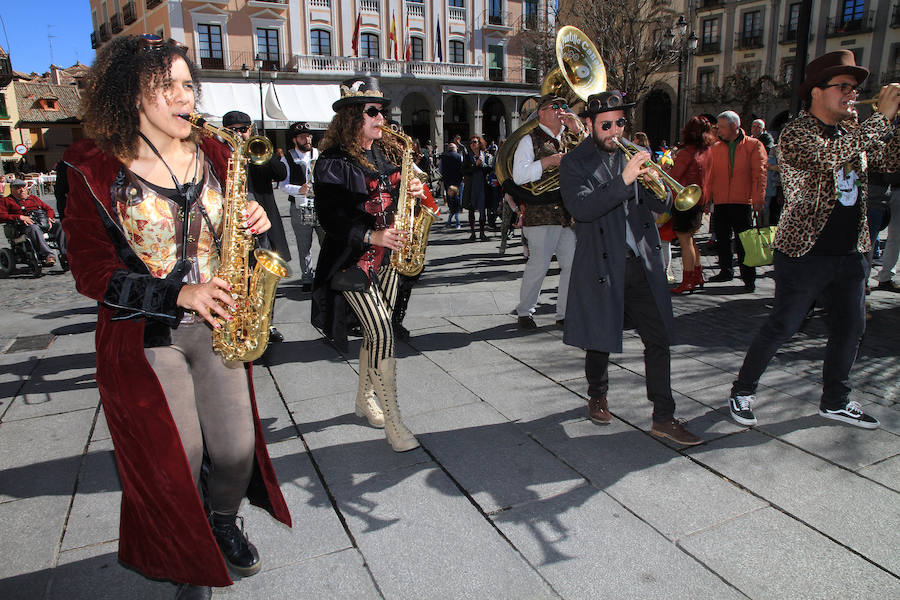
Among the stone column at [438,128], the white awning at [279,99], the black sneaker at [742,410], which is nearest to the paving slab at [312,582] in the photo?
the black sneaker at [742,410]

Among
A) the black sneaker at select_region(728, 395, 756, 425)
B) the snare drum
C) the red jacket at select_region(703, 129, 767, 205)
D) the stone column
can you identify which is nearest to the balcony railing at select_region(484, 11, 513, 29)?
the stone column

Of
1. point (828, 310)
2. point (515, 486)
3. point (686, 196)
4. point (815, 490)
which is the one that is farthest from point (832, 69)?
point (515, 486)

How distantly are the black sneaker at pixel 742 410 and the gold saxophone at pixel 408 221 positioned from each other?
A: 82.0 inches

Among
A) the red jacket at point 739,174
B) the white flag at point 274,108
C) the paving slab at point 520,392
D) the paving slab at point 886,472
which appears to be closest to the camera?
Result: the paving slab at point 886,472

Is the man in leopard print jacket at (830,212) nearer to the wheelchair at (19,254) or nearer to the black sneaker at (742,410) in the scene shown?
the black sneaker at (742,410)

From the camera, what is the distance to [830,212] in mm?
3369

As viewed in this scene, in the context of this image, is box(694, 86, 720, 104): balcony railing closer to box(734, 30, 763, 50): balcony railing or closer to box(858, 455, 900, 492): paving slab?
box(734, 30, 763, 50): balcony railing

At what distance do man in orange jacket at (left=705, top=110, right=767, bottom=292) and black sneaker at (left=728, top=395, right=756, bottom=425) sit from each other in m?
3.48

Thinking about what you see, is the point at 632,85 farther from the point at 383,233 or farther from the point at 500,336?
the point at 383,233

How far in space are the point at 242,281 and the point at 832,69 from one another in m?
3.27

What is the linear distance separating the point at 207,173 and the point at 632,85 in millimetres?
16552

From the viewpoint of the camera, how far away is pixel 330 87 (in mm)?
30766

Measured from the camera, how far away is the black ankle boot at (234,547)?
2.41 metres

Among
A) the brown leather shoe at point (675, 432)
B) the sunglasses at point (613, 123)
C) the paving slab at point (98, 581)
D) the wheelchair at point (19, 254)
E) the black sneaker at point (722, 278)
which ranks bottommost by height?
the paving slab at point (98, 581)
